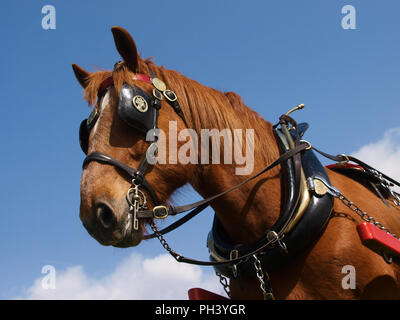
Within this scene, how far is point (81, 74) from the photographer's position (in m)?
4.43

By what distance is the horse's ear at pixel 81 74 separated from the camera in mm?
4375

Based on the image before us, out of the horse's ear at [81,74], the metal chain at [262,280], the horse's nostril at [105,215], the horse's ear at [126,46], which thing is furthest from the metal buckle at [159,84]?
the metal chain at [262,280]

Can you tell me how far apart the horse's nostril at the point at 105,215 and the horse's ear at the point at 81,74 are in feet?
5.65

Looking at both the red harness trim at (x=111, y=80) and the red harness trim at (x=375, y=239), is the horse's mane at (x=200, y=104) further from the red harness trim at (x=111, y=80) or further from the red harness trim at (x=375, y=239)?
the red harness trim at (x=375, y=239)

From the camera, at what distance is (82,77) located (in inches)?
176

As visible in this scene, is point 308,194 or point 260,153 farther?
point 260,153

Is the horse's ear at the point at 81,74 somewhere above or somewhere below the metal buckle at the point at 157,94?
above

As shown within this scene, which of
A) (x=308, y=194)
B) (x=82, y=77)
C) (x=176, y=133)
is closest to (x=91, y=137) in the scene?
(x=176, y=133)

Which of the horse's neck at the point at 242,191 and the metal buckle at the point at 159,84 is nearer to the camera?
the horse's neck at the point at 242,191

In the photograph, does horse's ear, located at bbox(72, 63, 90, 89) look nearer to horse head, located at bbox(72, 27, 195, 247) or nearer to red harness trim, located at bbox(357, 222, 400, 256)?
horse head, located at bbox(72, 27, 195, 247)

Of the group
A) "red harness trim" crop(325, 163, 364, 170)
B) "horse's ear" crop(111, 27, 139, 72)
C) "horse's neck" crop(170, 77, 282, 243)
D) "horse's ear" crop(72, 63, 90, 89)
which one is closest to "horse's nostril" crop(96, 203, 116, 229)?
"horse's neck" crop(170, 77, 282, 243)

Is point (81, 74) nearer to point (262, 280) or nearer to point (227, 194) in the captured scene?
point (227, 194)
